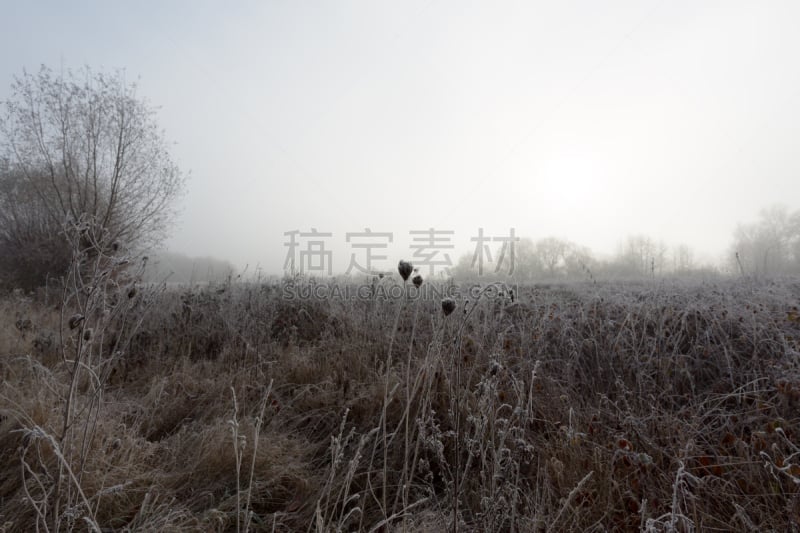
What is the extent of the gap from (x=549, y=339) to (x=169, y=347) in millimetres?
4375

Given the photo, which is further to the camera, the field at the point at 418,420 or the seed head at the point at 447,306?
the field at the point at 418,420

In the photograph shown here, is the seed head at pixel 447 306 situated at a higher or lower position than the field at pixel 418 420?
higher

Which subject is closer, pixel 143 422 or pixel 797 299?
pixel 143 422

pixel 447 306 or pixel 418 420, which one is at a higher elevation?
pixel 447 306

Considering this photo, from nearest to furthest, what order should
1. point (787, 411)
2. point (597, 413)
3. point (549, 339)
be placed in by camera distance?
point (787, 411) → point (597, 413) → point (549, 339)

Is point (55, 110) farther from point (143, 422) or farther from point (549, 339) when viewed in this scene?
point (549, 339)

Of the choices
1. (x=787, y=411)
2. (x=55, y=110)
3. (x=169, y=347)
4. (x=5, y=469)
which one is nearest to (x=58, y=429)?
(x=5, y=469)

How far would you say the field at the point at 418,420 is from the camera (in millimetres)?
1443

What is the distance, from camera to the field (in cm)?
144

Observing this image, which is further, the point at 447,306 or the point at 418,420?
the point at 418,420

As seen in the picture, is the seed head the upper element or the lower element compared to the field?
upper

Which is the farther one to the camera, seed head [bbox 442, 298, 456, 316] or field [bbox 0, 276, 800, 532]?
field [bbox 0, 276, 800, 532]

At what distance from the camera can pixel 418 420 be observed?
1.33m

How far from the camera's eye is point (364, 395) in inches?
112
